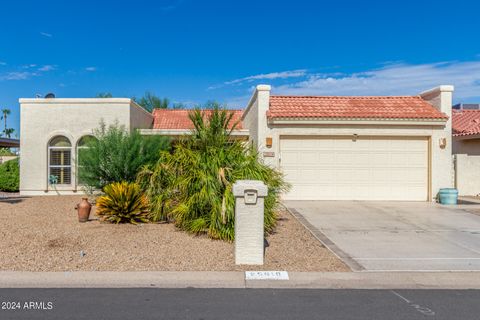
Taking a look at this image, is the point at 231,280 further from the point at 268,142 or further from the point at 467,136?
the point at 467,136

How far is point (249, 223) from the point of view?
7203 mm

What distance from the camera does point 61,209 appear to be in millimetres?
13211

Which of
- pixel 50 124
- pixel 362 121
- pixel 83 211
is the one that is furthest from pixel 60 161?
pixel 362 121

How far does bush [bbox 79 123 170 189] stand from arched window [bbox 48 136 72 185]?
427 centimetres

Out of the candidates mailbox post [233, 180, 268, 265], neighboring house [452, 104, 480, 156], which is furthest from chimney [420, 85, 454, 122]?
mailbox post [233, 180, 268, 265]

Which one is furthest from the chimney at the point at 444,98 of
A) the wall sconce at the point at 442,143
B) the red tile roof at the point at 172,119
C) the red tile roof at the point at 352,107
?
the red tile roof at the point at 172,119

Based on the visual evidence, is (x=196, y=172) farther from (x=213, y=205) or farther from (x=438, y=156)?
(x=438, y=156)

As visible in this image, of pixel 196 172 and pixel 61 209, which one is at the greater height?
pixel 196 172

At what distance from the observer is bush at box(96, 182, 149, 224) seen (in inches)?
407
